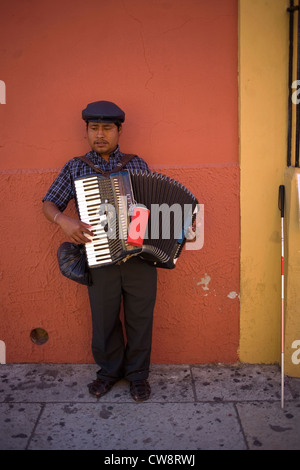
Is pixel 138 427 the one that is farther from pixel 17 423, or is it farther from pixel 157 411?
pixel 17 423

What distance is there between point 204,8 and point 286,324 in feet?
7.46

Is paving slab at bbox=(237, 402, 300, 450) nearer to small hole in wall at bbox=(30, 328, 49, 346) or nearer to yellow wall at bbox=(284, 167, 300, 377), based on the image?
yellow wall at bbox=(284, 167, 300, 377)

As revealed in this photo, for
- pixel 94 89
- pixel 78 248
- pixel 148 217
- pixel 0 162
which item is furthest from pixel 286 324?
pixel 0 162

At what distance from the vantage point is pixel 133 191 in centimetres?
255

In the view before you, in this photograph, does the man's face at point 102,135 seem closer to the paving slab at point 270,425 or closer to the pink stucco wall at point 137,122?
the pink stucco wall at point 137,122

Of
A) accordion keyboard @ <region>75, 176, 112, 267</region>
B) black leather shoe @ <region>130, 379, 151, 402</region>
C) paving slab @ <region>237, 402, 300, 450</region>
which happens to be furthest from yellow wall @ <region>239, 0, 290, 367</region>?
accordion keyboard @ <region>75, 176, 112, 267</region>

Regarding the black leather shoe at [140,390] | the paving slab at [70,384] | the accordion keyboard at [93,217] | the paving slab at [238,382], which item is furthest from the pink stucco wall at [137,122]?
the accordion keyboard at [93,217]

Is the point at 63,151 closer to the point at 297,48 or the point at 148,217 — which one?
the point at 148,217

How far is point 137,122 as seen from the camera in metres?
3.11

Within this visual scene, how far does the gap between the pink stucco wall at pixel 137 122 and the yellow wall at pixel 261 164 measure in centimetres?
8

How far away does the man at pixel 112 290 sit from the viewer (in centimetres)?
276

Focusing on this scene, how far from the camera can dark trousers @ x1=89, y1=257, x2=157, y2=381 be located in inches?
112

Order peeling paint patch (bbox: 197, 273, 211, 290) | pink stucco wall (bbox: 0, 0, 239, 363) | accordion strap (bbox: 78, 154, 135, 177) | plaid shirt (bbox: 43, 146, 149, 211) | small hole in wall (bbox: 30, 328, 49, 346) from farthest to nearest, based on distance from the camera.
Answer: small hole in wall (bbox: 30, 328, 49, 346), peeling paint patch (bbox: 197, 273, 211, 290), pink stucco wall (bbox: 0, 0, 239, 363), plaid shirt (bbox: 43, 146, 149, 211), accordion strap (bbox: 78, 154, 135, 177)

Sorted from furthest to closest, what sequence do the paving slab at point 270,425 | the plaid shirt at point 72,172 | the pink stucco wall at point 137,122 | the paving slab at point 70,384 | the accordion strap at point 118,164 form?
1. the pink stucco wall at point 137,122
2. the paving slab at point 70,384
3. the plaid shirt at point 72,172
4. the accordion strap at point 118,164
5. the paving slab at point 270,425
